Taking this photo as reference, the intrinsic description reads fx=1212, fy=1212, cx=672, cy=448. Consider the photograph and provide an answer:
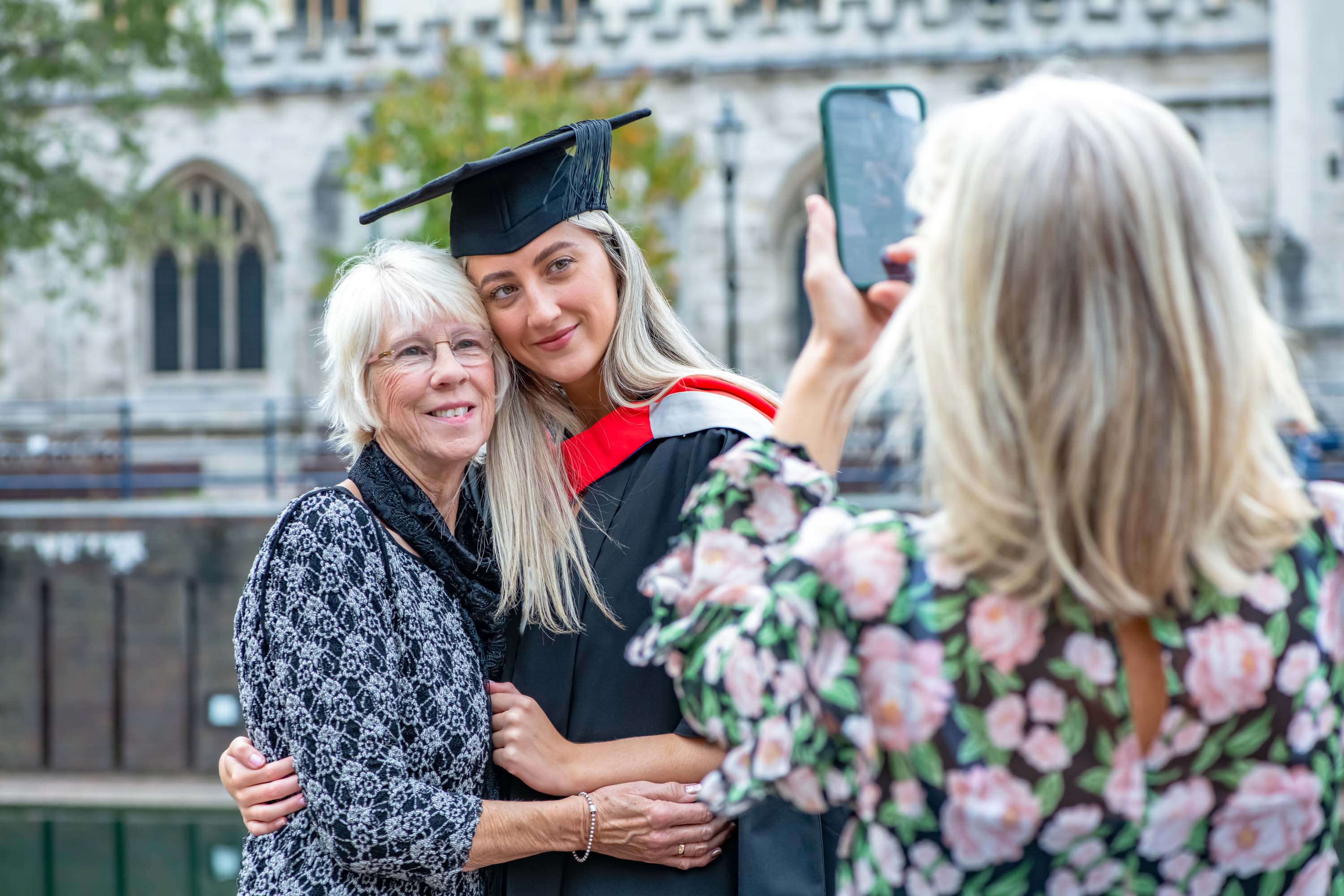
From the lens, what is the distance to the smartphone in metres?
1.36

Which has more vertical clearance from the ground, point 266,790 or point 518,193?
point 518,193

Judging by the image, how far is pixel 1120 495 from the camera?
3.68 feet

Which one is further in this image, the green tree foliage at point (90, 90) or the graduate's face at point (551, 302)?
the green tree foliage at point (90, 90)

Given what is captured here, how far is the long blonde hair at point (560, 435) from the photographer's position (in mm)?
2191

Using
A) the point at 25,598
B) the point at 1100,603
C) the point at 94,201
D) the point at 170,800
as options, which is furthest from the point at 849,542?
the point at 94,201

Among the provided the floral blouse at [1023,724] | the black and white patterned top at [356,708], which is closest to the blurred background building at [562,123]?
the black and white patterned top at [356,708]

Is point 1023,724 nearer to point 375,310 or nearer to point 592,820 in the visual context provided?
point 592,820

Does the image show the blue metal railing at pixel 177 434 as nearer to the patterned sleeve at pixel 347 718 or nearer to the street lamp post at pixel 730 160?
the street lamp post at pixel 730 160

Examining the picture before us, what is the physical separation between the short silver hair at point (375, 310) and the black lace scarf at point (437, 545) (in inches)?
3.4

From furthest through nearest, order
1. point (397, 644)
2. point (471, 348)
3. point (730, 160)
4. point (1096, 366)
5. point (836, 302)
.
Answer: point (730, 160) < point (471, 348) < point (397, 644) < point (836, 302) < point (1096, 366)

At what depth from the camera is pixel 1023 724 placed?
117 cm

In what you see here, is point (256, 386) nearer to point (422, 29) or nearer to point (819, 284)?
point (422, 29)

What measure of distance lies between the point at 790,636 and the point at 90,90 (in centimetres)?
1388

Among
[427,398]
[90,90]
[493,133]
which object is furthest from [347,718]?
[90,90]
